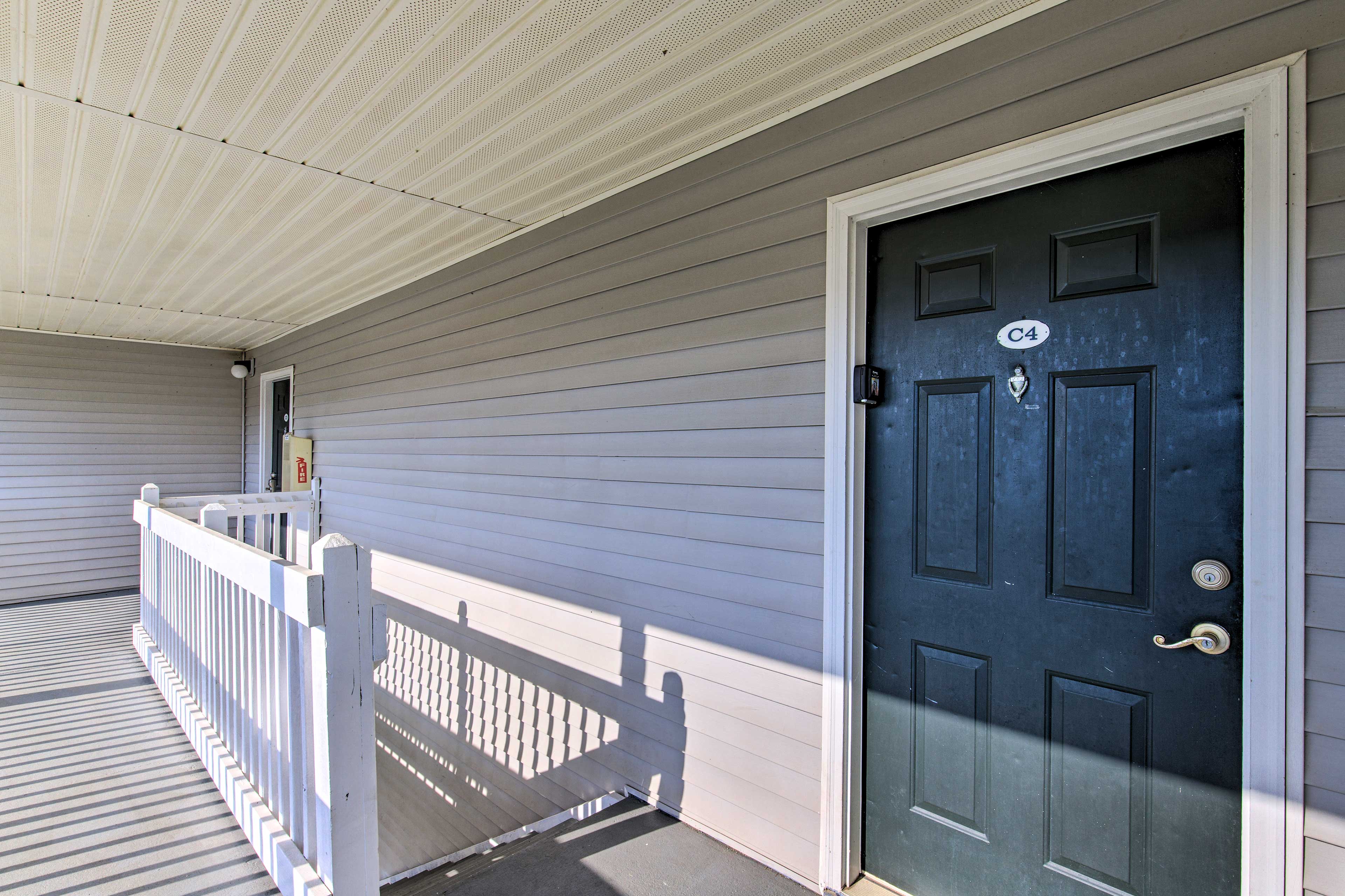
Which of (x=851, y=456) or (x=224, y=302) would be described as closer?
(x=851, y=456)

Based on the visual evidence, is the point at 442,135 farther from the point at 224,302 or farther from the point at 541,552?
→ the point at 224,302

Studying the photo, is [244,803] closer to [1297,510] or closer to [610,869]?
[610,869]

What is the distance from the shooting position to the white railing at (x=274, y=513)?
4141 millimetres

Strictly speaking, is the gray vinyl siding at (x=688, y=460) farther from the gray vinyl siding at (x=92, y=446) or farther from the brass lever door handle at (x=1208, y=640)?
the gray vinyl siding at (x=92, y=446)

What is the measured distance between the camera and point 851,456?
187cm

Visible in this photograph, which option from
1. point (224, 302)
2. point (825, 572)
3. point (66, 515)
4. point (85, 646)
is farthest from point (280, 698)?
point (66, 515)

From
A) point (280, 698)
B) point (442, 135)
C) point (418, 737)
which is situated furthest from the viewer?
point (418, 737)

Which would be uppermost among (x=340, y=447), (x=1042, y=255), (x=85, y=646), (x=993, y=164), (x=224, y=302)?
(x=224, y=302)

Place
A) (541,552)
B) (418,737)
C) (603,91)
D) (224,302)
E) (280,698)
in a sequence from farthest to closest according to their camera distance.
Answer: (224,302) < (418,737) < (541,552) < (603,91) < (280,698)

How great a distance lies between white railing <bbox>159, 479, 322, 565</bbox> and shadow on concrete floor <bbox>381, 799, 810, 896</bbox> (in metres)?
2.08

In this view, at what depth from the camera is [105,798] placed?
88.5 inches

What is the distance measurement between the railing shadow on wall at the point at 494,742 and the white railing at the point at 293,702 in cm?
72

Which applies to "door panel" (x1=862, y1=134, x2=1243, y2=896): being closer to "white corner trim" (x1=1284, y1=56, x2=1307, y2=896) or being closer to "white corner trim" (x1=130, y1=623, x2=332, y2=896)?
"white corner trim" (x1=1284, y1=56, x2=1307, y2=896)

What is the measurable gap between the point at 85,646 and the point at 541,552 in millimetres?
3237
